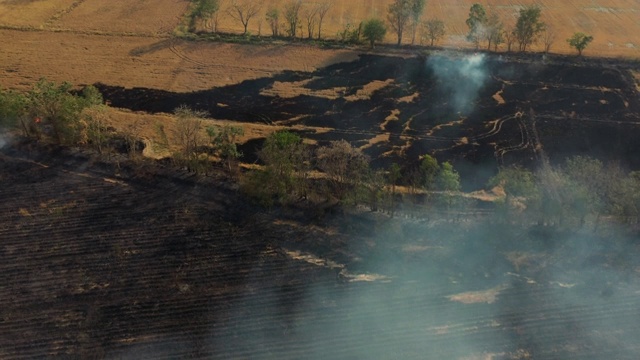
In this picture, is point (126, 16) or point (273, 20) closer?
point (273, 20)

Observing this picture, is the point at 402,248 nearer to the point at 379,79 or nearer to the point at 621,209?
the point at 621,209

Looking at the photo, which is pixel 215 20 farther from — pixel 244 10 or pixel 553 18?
pixel 553 18

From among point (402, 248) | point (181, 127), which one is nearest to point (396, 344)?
point (402, 248)

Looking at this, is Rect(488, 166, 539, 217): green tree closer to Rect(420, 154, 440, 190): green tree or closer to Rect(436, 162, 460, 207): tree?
Rect(436, 162, 460, 207): tree

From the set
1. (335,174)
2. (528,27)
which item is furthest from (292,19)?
(335,174)

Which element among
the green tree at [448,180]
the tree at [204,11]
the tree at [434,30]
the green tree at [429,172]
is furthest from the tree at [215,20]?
the green tree at [448,180]

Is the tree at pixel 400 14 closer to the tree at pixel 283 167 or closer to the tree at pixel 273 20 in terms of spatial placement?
the tree at pixel 273 20
